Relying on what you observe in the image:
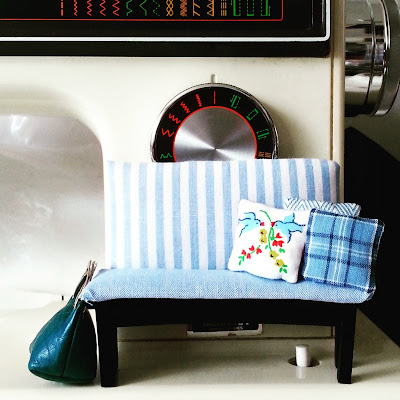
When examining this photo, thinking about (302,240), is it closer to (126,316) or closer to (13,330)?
(126,316)

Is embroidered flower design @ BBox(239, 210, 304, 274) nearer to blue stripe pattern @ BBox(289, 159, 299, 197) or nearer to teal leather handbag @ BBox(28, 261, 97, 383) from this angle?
blue stripe pattern @ BBox(289, 159, 299, 197)

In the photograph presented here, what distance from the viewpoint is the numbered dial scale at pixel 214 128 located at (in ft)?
7.28

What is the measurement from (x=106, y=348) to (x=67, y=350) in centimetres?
12

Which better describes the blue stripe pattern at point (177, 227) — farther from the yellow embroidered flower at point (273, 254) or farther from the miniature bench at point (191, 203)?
the yellow embroidered flower at point (273, 254)

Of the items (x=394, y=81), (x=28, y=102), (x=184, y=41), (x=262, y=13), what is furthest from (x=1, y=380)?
(x=394, y=81)

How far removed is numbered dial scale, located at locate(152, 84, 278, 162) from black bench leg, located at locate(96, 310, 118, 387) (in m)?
0.74

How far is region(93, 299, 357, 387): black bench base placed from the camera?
5.74ft

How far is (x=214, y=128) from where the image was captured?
2252 mm

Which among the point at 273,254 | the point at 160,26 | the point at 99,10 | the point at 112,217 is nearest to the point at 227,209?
the point at 273,254

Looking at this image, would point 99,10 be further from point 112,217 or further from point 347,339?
point 347,339

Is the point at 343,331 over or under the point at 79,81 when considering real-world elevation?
under

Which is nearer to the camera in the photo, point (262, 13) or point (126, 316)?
point (126, 316)

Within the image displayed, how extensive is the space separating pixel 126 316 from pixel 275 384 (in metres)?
0.53

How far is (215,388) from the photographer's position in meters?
1.78
